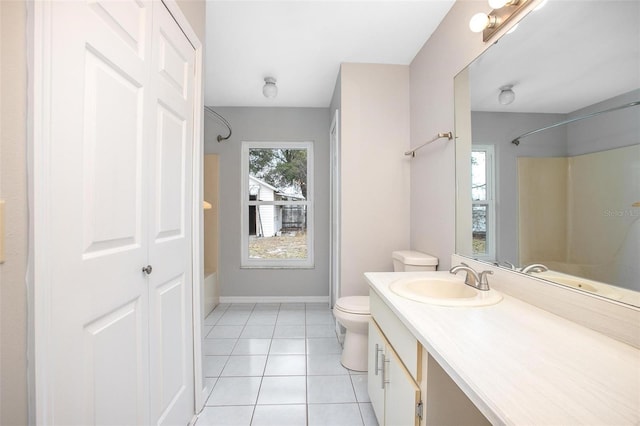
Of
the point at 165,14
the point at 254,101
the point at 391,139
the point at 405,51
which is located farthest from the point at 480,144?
the point at 254,101

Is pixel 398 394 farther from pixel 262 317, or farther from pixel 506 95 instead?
pixel 262 317

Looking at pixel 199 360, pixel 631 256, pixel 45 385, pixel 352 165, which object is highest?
pixel 352 165

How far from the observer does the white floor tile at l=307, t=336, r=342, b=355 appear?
2.19 metres

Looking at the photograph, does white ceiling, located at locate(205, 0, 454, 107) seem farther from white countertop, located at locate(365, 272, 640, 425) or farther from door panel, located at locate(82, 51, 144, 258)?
white countertop, located at locate(365, 272, 640, 425)

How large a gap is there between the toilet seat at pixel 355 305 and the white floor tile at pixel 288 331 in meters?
0.71

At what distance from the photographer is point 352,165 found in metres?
2.35

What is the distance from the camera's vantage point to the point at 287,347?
2.26 metres

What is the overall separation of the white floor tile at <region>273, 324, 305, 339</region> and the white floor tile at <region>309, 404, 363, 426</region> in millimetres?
903

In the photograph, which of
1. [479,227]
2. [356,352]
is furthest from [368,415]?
[479,227]

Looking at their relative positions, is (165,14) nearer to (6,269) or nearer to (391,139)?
(6,269)

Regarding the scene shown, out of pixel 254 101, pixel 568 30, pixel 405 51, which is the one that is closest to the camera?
pixel 568 30

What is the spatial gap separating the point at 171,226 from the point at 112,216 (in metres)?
0.36

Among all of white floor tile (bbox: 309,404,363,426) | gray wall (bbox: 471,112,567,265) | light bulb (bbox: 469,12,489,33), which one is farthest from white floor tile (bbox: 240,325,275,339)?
light bulb (bbox: 469,12,489,33)

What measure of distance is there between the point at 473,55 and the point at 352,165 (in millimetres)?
1135
